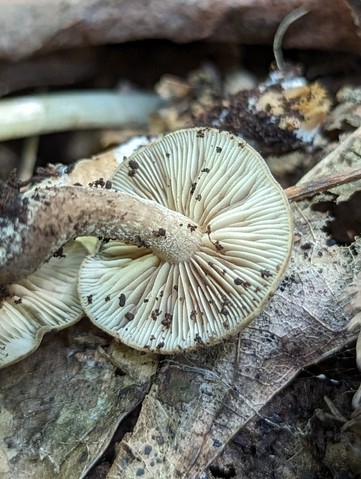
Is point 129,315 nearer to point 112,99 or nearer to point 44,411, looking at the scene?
point 44,411

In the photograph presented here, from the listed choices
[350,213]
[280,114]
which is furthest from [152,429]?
[280,114]

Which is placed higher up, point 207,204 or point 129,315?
point 207,204

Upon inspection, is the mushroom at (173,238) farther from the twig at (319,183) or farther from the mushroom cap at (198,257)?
the twig at (319,183)

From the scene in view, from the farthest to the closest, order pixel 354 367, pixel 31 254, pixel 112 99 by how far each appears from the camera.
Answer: pixel 112 99 < pixel 354 367 < pixel 31 254

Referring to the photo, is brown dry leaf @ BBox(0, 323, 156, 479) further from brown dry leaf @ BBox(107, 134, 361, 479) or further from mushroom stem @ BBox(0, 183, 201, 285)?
mushroom stem @ BBox(0, 183, 201, 285)

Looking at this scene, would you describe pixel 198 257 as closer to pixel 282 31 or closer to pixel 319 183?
pixel 319 183

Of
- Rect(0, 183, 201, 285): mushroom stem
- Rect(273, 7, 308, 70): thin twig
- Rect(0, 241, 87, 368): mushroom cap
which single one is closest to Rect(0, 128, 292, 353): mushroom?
Rect(0, 183, 201, 285): mushroom stem
